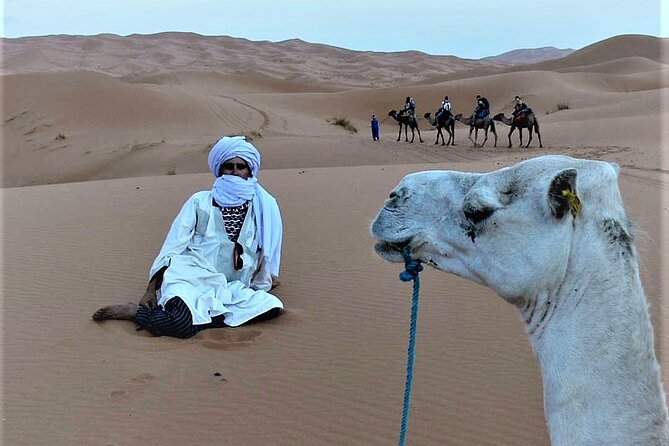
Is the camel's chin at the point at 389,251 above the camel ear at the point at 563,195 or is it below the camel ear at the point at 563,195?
below

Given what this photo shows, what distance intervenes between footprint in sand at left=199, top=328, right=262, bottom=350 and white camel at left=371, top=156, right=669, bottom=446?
3.17 metres

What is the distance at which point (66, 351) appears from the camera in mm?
5027

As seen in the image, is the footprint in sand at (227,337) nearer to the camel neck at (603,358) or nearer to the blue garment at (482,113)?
the camel neck at (603,358)

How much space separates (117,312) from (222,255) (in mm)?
994

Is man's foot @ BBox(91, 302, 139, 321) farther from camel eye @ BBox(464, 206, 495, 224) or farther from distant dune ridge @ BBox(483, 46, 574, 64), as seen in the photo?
distant dune ridge @ BBox(483, 46, 574, 64)

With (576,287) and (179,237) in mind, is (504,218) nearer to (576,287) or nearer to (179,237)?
(576,287)

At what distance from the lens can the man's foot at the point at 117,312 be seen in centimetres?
541

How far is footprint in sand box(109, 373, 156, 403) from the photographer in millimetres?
4262

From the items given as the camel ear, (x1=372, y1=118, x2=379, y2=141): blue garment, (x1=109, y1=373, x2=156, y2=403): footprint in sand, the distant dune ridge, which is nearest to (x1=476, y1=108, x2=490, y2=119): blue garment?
(x1=372, y1=118, x2=379, y2=141): blue garment

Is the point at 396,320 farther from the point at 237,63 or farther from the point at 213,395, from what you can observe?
the point at 237,63

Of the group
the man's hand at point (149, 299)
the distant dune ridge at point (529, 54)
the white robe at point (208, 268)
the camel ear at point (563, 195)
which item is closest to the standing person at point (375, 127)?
the white robe at point (208, 268)

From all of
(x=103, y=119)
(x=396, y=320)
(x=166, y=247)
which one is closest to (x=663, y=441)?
(x=396, y=320)

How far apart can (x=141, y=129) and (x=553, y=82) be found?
25885 millimetres

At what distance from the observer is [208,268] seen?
5.39 meters
